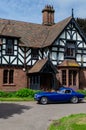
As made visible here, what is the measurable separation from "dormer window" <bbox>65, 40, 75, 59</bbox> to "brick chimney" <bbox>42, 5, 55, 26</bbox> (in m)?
7.71

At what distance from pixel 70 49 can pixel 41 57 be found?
4.27m

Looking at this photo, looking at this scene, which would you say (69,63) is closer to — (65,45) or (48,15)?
(65,45)

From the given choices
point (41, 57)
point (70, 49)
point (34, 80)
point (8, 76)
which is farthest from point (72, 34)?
point (8, 76)

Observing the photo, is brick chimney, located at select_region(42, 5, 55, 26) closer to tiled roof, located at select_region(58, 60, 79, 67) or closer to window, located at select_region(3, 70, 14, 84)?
tiled roof, located at select_region(58, 60, 79, 67)

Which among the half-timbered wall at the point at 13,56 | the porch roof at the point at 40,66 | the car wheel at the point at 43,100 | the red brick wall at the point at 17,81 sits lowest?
the car wheel at the point at 43,100

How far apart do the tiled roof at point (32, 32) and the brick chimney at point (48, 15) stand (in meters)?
1.87

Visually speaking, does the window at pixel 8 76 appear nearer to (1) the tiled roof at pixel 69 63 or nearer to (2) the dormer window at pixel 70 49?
(1) the tiled roof at pixel 69 63

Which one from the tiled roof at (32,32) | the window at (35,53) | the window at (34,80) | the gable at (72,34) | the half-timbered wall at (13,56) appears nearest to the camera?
the half-timbered wall at (13,56)

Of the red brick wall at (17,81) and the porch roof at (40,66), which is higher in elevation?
the porch roof at (40,66)

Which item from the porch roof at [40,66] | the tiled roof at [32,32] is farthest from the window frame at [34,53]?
the porch roof at [40,66]

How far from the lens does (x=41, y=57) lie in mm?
39750

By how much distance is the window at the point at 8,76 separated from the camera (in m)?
36.9

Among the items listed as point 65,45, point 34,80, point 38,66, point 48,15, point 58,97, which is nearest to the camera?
point 58,97

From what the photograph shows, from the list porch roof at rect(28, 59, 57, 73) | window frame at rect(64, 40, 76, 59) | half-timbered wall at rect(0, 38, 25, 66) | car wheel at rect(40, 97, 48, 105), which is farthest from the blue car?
window frame at rect(64, 40, 76, 59)
